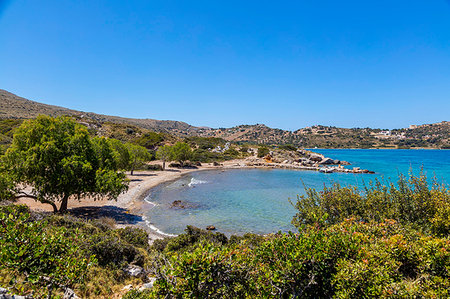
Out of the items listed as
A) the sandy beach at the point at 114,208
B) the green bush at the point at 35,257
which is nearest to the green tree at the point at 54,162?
the sandy beach at the point at 114,208

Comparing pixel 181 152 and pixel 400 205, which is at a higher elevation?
pixel 181 152

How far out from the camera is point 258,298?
452cm

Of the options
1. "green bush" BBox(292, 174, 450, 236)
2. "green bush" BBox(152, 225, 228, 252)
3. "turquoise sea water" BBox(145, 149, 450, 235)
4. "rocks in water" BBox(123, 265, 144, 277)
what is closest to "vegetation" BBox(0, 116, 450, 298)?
"rocks in water" BBox(123, 265, 144, 277)

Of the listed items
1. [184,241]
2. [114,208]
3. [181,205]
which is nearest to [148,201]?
[181,205]

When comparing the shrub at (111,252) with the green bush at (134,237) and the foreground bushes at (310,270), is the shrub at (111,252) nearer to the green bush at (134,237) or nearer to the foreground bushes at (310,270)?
the green bush at (134,237)

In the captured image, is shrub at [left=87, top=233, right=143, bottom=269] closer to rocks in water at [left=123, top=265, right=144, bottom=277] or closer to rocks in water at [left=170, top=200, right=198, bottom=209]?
rocks in water at [left=123, top=265, right=144, bottom=277]

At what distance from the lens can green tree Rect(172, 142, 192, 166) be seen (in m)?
61.1

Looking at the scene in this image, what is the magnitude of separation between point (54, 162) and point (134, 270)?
12618 millimetres

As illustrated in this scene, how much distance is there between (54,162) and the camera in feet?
55.1

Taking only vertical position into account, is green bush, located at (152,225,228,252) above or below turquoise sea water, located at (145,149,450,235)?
above

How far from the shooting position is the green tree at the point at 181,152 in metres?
61.1

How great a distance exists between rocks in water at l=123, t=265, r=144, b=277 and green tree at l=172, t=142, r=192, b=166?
51.5m

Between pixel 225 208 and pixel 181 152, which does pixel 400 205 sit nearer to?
pixel 225 208

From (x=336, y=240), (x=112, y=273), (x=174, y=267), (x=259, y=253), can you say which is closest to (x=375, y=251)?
(x=336, y=240)
